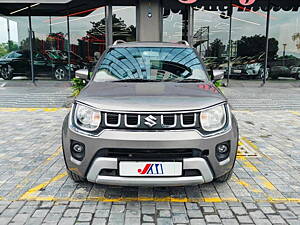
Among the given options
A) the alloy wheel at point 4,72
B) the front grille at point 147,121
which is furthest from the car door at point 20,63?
the front grille at point 147,121

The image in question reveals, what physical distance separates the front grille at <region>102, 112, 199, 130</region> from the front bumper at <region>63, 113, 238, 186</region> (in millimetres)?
55

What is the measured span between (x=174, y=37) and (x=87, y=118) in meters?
9.63

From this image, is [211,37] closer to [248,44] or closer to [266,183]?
[248,44]

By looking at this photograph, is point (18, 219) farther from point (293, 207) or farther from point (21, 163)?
point (293, 207)

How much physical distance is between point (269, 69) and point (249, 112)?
186 inches

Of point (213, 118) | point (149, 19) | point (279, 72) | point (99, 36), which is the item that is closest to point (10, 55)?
point (99, 36)

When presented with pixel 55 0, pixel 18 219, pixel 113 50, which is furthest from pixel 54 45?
pixel 18 219

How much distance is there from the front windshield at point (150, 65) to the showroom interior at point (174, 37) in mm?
7634

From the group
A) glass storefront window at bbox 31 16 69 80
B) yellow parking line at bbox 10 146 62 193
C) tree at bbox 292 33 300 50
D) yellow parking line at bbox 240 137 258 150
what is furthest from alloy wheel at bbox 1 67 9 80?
tree at bbox 292 33 300 50

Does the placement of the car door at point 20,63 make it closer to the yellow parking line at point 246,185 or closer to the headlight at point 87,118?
the headlight at point 87,118

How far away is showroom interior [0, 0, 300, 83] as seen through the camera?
11.4m

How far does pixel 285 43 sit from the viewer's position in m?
12.0

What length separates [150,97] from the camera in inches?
105

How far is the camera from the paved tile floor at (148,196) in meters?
2.58
